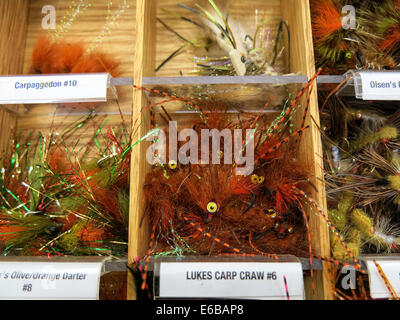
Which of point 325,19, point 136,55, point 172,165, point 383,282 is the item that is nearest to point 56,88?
point 136,55

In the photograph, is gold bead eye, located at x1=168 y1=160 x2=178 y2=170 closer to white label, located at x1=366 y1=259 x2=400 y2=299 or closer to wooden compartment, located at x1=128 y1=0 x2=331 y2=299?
wooden compartment, located at x1=128 y1=0 x2=331 y2=299

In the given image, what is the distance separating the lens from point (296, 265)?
0.72 metres

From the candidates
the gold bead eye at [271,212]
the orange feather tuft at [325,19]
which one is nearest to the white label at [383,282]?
the gold bead eye at [271,212]

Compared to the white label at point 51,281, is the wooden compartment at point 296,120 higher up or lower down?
higher up

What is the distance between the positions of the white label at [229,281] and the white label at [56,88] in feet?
1.70

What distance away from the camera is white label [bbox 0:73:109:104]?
0.80m

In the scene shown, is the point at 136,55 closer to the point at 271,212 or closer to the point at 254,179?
the point at 254,179

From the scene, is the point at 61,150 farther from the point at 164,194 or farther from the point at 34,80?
the point at 164,194

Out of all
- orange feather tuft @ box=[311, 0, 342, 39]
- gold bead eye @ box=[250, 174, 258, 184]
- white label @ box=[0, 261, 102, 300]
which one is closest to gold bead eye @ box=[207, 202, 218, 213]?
gold bead eye @ box=[250, 174, 258, 184]

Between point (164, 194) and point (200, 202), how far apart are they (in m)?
0.11

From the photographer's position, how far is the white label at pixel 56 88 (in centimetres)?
80

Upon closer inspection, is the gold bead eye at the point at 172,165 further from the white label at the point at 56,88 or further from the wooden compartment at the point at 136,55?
the white label at the point at 56,88

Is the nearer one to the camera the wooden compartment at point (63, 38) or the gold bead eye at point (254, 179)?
the gold bead eye at point (254, 179)
